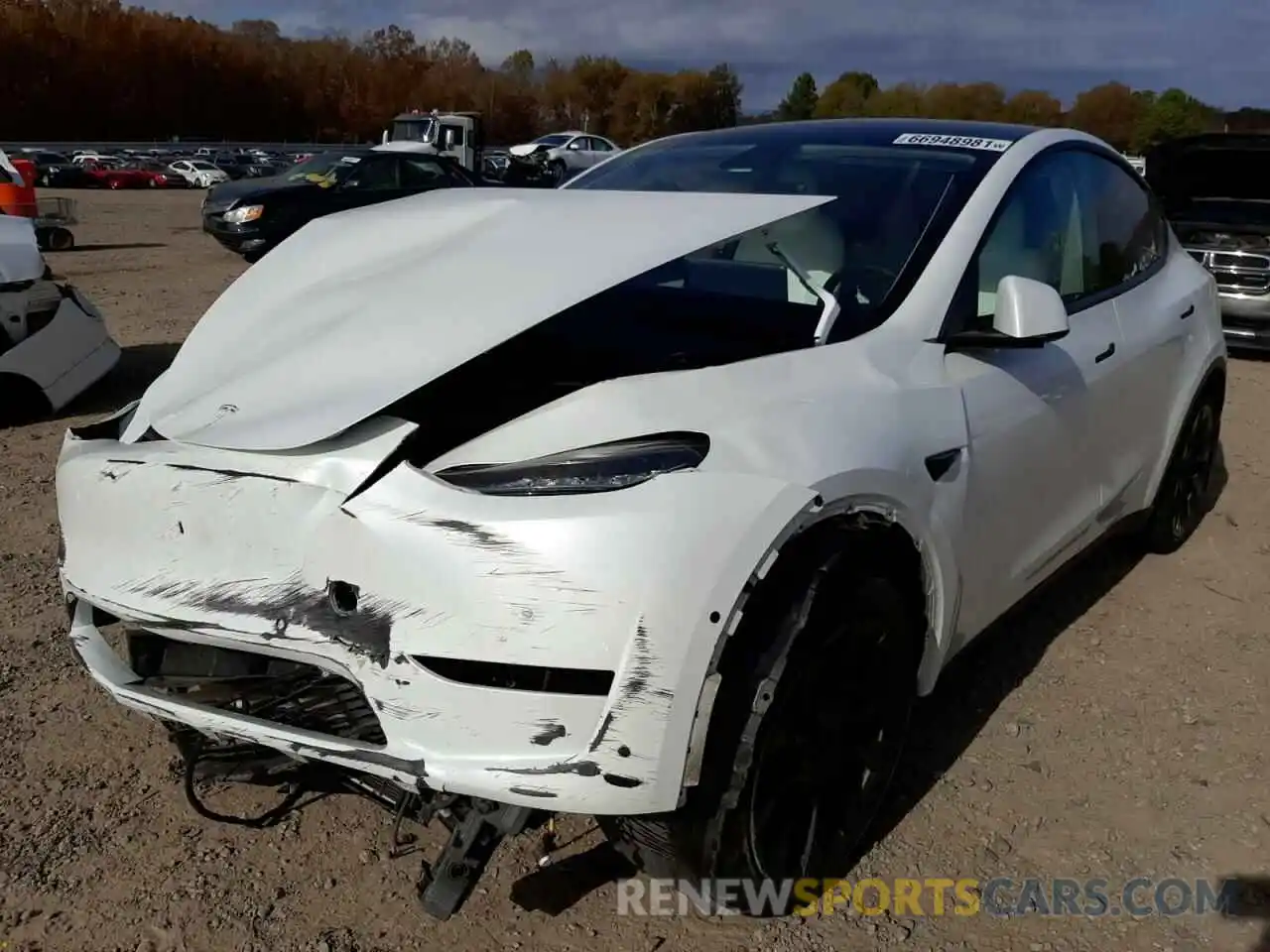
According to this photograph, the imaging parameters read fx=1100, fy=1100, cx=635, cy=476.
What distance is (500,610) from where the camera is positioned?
70.1 inches

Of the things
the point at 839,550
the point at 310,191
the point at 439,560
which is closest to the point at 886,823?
the point at 839,550

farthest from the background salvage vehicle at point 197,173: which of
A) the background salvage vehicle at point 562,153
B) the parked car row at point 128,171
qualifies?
the background salvage vehicle at point 562,153

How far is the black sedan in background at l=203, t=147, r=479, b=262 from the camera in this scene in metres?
14.0

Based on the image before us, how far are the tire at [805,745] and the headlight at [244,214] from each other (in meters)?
13.3

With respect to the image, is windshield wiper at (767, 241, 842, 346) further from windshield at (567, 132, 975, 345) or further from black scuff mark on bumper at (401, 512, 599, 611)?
black scuff mark on bumper at (401, 512, 599, 611)

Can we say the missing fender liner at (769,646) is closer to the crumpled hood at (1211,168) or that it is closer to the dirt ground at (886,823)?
the dirt ground at (886,823)

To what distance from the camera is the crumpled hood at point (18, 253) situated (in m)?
5.70

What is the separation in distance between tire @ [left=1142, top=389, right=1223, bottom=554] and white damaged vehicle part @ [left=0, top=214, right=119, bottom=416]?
5.44m

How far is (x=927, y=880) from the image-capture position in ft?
8.04

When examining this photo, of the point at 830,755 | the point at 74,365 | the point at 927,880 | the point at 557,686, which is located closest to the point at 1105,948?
the point at 927,880

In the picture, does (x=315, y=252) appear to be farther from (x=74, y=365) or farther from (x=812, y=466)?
(x=74, y=365)

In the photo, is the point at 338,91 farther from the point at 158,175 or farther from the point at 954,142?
the point at 954,142

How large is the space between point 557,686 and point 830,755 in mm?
722

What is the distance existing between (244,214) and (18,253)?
28.4 ft
